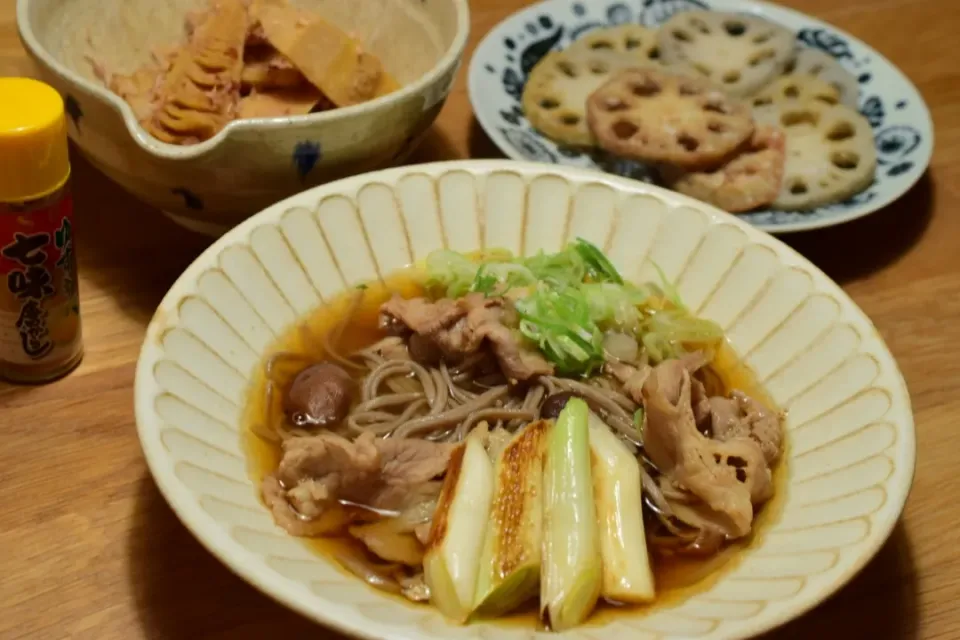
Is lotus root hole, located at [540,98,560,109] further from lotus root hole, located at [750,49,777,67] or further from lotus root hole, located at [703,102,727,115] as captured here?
lotus root hole, located at [750,49,777,67]

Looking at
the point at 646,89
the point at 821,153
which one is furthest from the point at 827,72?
the point at 646,89

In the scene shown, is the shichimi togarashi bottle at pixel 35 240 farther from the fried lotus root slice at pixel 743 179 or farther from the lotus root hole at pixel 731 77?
the lotus root hole at pixel 731 77

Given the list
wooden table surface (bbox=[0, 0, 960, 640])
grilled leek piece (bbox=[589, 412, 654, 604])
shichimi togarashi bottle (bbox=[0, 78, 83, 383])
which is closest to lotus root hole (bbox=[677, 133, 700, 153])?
wooden table surface (bbox=[0, 0, 960, 640])

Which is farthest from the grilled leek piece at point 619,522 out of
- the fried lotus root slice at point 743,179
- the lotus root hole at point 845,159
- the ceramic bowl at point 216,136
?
the lotus root hole at point 845,159

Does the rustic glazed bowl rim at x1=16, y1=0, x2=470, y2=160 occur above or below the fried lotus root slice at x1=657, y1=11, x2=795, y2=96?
above

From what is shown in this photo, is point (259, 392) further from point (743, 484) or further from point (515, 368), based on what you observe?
point (743, 484)

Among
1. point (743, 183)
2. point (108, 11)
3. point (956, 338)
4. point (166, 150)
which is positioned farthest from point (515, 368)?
point (108, 11)
